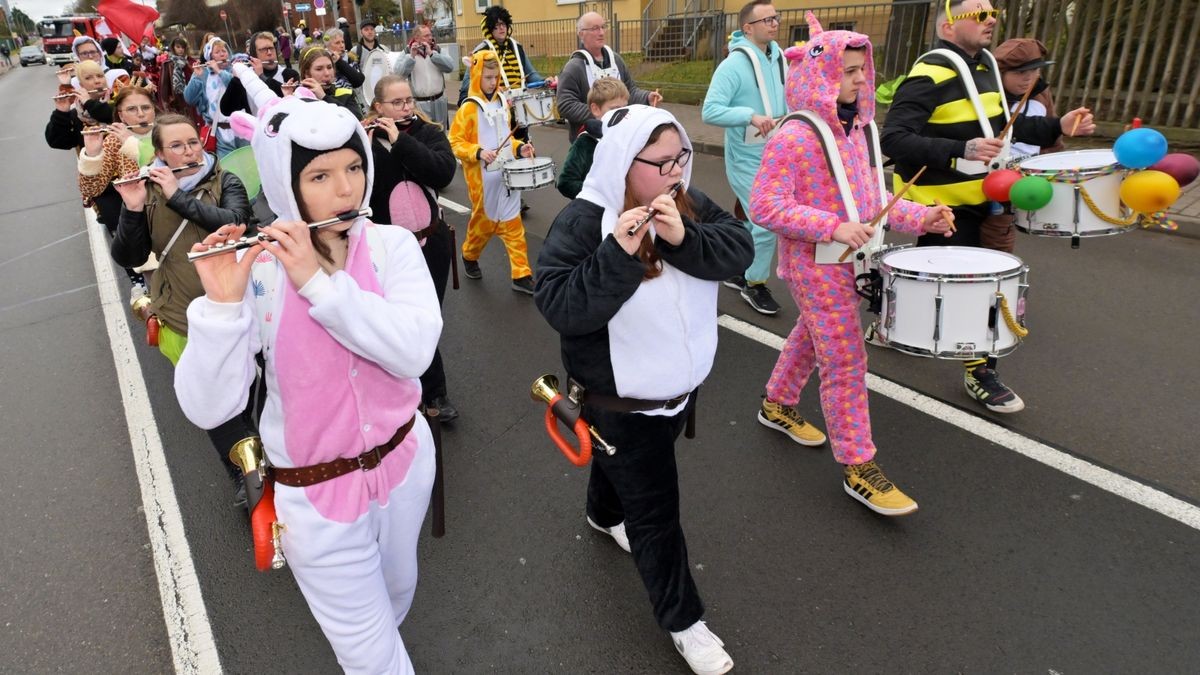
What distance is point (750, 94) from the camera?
528 cm

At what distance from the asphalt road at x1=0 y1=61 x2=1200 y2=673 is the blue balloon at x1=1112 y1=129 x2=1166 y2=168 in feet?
4.49

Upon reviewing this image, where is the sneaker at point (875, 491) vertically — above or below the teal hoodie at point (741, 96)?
below

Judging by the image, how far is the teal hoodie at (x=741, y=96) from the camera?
5.20 metres

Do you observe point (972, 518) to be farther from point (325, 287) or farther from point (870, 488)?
point (325, 287)

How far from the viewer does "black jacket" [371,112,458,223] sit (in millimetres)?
3971

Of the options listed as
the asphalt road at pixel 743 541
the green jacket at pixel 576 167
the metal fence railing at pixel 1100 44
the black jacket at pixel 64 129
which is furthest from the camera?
the metal fence railing at pixel 1100 44

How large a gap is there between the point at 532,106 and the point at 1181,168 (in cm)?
485

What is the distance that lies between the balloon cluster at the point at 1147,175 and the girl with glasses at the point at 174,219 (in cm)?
357

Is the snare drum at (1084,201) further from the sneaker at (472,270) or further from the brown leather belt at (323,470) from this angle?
the sneaker at (472,270)

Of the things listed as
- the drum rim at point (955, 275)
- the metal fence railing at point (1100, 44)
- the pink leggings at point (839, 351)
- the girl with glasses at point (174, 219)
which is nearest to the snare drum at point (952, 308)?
the drum rim at point (955, 275)

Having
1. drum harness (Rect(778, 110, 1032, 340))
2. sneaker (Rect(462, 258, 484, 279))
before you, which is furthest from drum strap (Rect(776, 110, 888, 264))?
sneaker (Rect(462, 258, 484, 279))

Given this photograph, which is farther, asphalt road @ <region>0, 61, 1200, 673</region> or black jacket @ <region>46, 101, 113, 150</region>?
black jacket @ <region>46, 101, 113, 150</region>

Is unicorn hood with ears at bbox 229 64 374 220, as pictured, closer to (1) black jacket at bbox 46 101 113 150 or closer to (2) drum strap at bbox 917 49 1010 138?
(2) drum strap at bbox 917 49 1010 138

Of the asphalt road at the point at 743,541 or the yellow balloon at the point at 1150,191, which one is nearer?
the asphalt road at the point at 743,541
